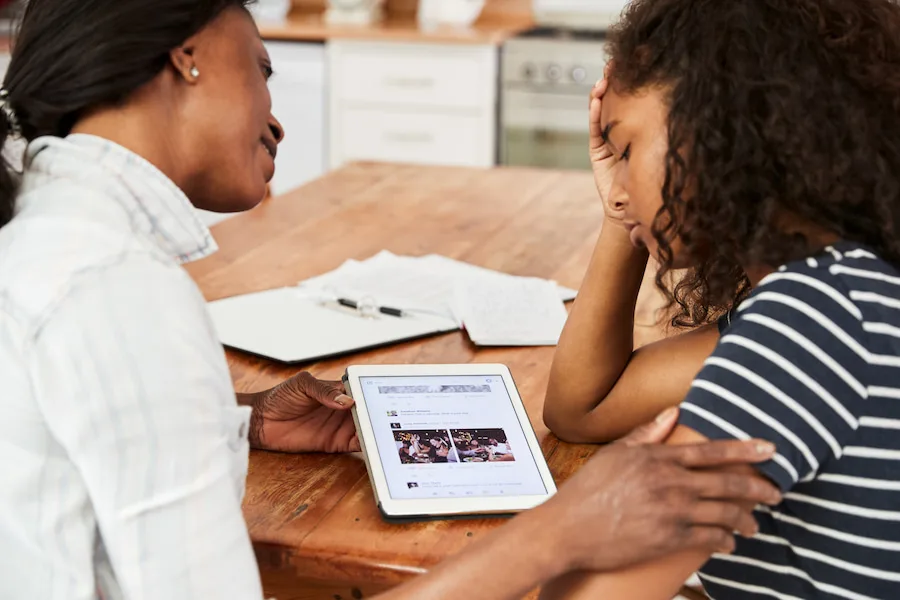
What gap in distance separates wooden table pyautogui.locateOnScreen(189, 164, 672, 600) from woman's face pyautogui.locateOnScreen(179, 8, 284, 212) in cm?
31

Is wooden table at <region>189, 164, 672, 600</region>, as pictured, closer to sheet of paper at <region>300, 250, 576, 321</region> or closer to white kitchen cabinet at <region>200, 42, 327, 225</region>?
sheet of paper at <region>300, 250, 576, 321</region>

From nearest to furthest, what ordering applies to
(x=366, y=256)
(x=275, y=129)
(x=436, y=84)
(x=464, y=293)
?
(x=275, y=129), (x=464, y=293), (x=366, y=256), (x=436, y=84)

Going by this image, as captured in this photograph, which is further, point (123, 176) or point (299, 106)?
point (299, 106)

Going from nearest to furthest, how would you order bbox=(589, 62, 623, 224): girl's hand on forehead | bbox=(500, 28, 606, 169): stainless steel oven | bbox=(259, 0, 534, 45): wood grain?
bbox=(589, 62, 623, 224): girl's hand on forehead
bbox=(500, 28, 606, 169): stainless steel oven
bbox=(259, 0, 534, 45): wood grain

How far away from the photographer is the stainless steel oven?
392cm

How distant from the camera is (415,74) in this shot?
4102mm

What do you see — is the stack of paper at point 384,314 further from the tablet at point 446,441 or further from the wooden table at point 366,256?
the tablet at point 446,441

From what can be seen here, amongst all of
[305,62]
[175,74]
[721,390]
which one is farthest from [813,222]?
[305,62]

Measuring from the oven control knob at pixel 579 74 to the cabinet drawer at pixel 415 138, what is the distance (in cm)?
35

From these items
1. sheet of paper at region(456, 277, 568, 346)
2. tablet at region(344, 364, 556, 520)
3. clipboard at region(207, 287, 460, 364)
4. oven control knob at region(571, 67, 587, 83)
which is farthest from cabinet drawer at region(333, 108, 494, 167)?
tablet at region(344, 364, 556, 520)

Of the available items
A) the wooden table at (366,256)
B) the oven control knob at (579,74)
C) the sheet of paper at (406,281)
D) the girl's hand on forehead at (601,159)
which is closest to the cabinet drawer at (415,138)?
the oven control knob at (579,74)

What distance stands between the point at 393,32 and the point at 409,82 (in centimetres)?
19

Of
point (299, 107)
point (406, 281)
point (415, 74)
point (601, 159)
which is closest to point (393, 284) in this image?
point (406, 281)

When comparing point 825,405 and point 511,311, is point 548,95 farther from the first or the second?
point 825,405
